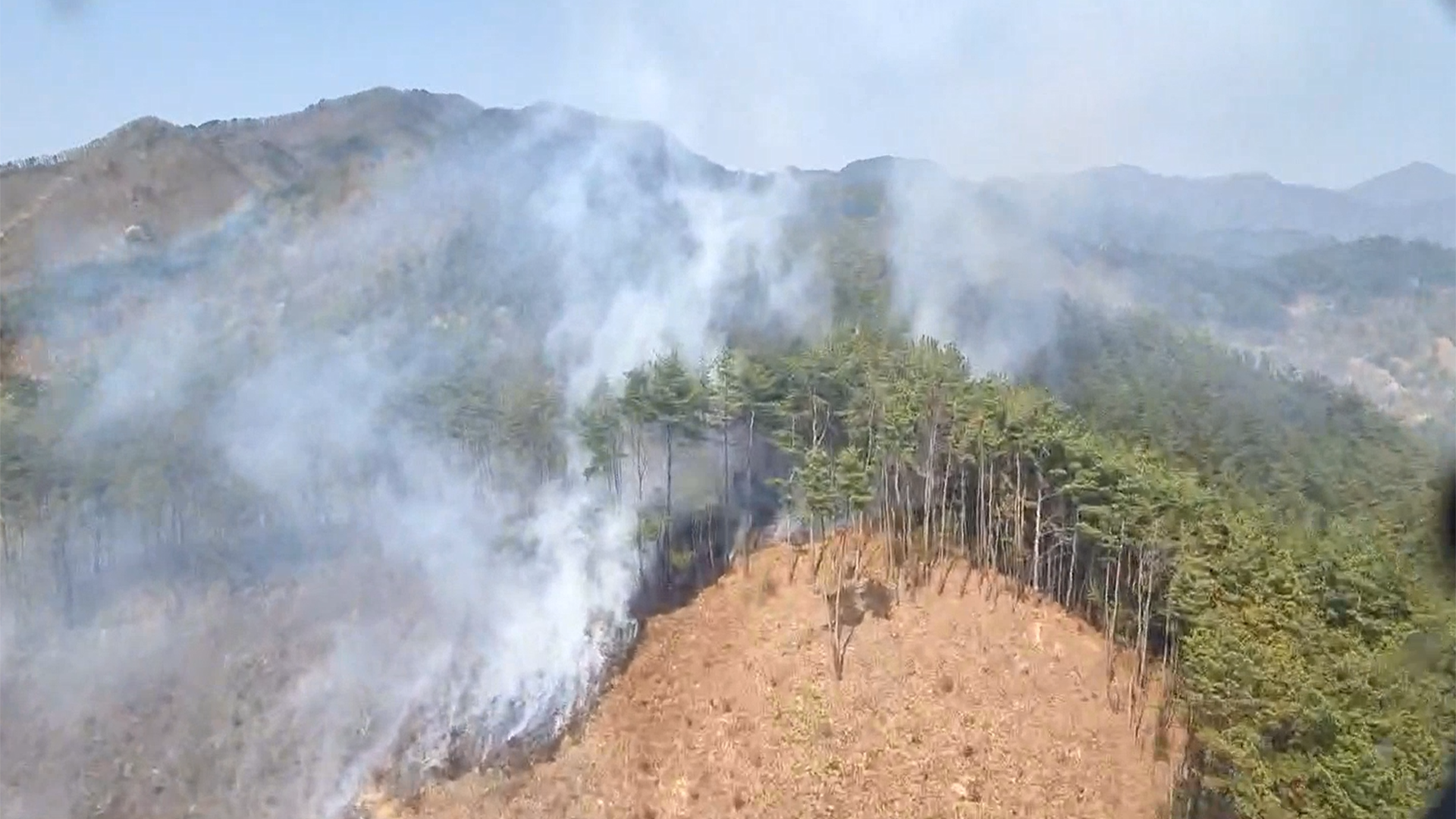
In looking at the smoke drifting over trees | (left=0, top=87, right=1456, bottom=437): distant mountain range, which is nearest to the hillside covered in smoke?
the smoke drifting over trees

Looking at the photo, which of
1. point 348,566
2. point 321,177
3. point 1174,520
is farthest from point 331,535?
point 321,177

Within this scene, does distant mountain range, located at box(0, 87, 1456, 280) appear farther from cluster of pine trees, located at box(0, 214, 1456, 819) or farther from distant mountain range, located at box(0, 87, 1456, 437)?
cluster of pine trees, located at box(0, 214, 1456, 819)

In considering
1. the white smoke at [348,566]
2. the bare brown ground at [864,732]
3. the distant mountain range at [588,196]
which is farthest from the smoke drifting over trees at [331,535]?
the distant mountain range at [588,196]

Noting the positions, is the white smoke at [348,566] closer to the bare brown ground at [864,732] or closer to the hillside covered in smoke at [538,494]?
the hillside covered in smoke at [538,494]

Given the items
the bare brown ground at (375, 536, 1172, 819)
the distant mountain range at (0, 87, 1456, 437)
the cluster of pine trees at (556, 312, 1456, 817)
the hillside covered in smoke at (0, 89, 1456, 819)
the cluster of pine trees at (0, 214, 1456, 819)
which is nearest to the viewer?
the cluster of pine trees at (556, 312, 1456, 817)

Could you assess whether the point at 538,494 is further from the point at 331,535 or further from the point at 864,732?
Result: the point at 864,732

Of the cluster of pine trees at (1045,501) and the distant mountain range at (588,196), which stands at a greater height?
the distant mountain range at (588,196)
